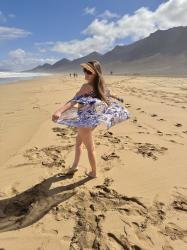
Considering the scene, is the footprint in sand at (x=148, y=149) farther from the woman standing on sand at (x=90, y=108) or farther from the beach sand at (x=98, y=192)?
the woman standing on sand at (x=90, y=108)

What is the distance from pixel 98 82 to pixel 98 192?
142cm

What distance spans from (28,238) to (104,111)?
188 cm

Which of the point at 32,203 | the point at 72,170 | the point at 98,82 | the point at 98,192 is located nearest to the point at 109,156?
the point at 72,170

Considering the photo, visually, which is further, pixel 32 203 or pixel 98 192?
pixel 98 192

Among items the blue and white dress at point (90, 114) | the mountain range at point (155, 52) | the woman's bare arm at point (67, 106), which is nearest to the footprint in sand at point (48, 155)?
the blue and white dress at point (90, 114)

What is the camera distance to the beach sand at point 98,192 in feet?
11.6

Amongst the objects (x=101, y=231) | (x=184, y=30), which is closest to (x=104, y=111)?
(x=101, y=231)

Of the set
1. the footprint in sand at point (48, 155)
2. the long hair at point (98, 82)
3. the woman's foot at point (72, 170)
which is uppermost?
the long hair at point (98, 82)

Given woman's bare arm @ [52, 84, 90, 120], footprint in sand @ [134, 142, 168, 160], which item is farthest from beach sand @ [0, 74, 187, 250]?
woman's bare arm @ [52, 84, 90, 120]

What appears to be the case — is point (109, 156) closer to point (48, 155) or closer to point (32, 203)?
point (48, 155)

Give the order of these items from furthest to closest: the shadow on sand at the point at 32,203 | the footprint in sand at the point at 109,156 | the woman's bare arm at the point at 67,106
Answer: the footprint in sand at the point at 109,156 → the woman's bare arm at the point at 67,106 → the shadow on sand at the point at 32,203

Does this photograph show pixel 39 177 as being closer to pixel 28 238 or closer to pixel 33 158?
pixel 33 158

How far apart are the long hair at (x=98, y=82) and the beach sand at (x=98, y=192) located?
1.19 metres

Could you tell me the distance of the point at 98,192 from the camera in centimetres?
446
